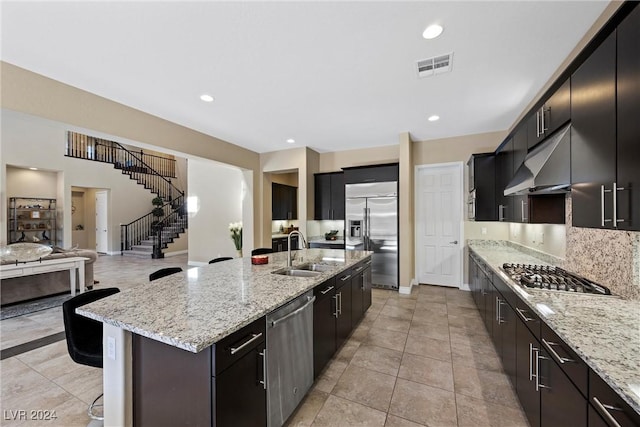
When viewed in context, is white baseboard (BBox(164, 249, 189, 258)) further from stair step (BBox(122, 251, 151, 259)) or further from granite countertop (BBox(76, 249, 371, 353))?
granite countertop (BBox(76, 249, 371, 353))

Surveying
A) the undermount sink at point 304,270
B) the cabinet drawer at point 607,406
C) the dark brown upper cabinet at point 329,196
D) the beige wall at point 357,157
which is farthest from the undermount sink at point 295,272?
the beige wall at point 357,157

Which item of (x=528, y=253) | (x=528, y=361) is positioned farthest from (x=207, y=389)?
(x=528, y=253)

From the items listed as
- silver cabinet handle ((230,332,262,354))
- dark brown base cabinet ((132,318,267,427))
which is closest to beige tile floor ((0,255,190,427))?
dark brown base cabinet ((132,318,267,427))

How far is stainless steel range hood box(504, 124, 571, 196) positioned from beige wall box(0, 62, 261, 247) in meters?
4.62

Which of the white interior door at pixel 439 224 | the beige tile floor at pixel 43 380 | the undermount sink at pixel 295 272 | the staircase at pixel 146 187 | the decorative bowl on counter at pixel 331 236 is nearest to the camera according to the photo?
the beige tile floor at pixel 43 380

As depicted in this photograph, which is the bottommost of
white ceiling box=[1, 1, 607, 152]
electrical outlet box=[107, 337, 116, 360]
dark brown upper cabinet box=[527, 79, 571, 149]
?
electrical outlet box=[107, 337, 116, 360]

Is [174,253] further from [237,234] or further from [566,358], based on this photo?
[566,358]

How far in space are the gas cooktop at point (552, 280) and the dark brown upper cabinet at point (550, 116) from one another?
1.21 m

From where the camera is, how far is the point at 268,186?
20.4 ft

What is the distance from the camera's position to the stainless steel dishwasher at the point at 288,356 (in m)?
1.63

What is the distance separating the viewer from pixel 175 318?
1418 mm

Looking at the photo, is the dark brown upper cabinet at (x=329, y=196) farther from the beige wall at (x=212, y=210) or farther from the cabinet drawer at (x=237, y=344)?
the cabinet drawer at (x=237, y=344)

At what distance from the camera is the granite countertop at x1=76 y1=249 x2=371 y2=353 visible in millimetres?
1263

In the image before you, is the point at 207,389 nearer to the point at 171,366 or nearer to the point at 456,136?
the point at 171,366
